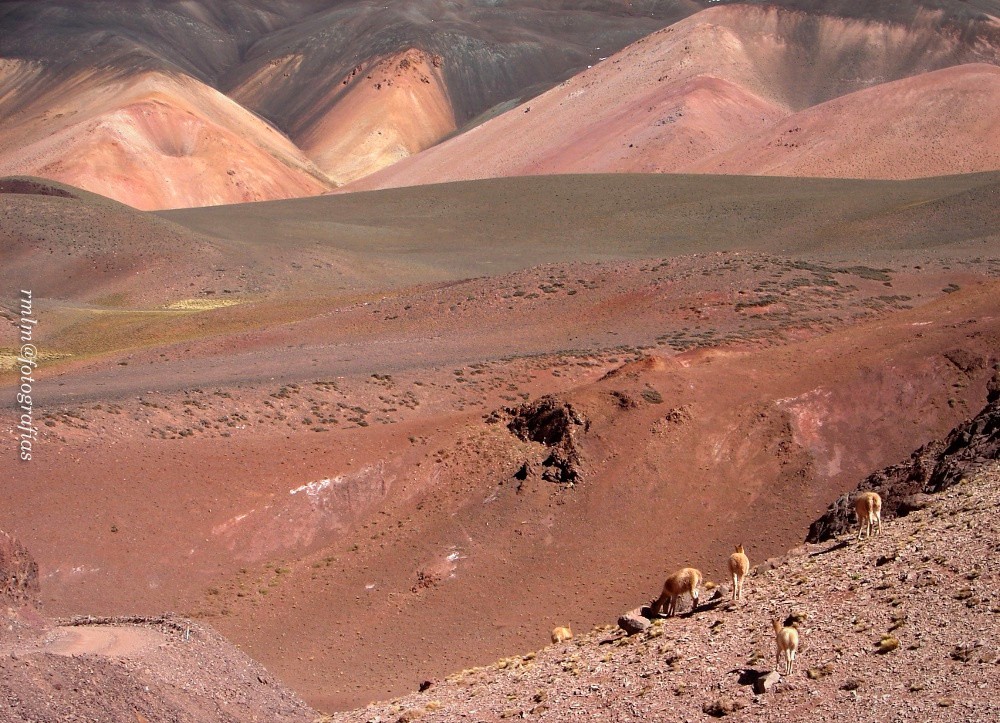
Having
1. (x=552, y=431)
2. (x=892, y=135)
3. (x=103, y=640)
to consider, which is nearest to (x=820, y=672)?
(x=103, y=640)

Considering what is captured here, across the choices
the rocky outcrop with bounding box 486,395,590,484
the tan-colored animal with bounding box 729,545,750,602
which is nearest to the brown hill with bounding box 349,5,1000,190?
the rocky outcrop with bounding box 486,395,590,484

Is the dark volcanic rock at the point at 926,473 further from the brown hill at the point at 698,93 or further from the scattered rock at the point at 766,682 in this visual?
the brown hill at the point at 698,93

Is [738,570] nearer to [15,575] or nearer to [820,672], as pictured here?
[820,672]

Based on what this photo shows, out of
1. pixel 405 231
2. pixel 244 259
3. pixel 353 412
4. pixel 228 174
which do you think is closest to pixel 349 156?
pixel 228 174

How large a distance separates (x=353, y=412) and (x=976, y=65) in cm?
7780

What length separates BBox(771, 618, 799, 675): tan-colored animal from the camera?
10562 millimetres

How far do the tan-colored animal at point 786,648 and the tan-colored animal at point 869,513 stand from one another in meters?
3.22

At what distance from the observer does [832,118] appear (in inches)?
Result: 3501

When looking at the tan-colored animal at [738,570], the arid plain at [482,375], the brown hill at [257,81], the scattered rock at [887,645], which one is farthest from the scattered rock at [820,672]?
the brown hill at [257,81]

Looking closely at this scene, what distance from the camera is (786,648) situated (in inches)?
416

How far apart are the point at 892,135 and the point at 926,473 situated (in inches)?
2937

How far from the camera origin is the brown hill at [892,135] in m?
81.2

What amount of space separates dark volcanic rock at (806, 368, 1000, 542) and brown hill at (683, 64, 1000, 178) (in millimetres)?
67862

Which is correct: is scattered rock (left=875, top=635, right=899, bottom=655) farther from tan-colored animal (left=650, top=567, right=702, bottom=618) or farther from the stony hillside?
tan-colored animal (left=650, top=567, right=702, bottom=618)
